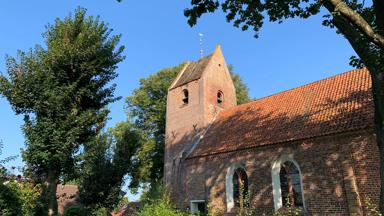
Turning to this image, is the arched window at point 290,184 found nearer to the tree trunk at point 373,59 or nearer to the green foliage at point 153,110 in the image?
the tree trunk at point 373,59

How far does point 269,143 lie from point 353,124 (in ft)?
13.5

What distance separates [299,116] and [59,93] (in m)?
12.0

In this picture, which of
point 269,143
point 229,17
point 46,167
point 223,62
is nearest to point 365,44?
point 229,17

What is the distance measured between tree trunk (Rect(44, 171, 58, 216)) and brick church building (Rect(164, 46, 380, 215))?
648cm

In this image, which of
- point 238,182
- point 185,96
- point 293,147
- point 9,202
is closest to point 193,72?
point 185,96

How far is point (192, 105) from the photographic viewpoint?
24.8 m

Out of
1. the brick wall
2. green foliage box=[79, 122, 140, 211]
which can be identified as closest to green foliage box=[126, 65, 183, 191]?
green foliage box=[79, 122, 140, 211]

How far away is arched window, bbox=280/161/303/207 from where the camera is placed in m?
15.3

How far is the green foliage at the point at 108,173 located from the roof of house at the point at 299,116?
4.60 m

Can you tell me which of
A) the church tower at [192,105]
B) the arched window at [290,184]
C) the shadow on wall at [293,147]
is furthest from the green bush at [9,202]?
the church tower at [192,105]

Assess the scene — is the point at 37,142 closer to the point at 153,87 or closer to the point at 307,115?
the point at 307,115

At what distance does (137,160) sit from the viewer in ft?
64.0

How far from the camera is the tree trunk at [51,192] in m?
13.2

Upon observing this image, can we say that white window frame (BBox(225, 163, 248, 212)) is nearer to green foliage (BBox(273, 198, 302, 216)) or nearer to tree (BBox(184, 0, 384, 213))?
green foliage (BBox(273, 198, 302, 216))
